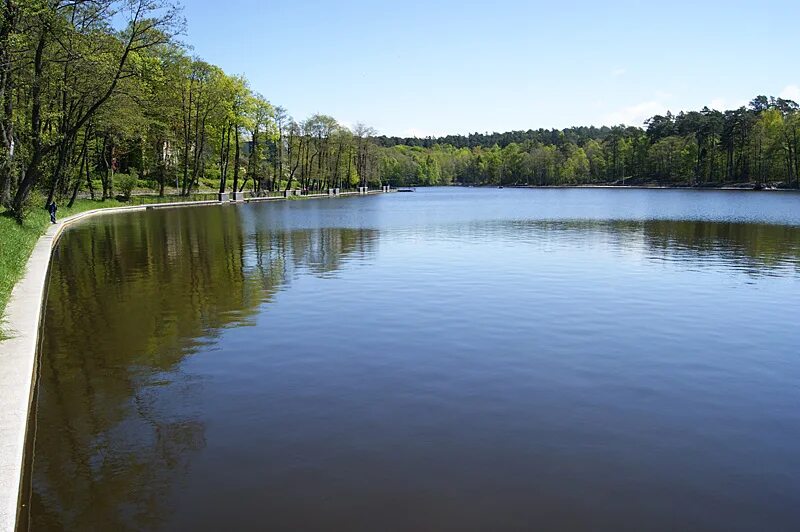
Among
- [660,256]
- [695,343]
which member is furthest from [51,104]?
[695,343]

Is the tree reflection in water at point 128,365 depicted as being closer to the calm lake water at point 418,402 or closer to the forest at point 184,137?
the calm lake water at point 418,402

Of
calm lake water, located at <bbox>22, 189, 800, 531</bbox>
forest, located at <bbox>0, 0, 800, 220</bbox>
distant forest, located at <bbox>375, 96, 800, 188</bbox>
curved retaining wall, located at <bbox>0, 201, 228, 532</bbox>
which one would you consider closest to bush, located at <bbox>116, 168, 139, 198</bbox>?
forest, located at <bbox>0, 0, 800, 220</bbox>

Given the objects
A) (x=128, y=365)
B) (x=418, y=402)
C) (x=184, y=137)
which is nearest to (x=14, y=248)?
(x=128, y=365)

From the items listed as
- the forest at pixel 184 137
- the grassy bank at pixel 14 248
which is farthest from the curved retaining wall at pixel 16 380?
the forest at pixel 184 137

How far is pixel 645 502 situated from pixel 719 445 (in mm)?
1962

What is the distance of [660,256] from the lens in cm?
2495

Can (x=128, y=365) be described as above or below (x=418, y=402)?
above

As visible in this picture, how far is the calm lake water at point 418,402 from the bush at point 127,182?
150ft

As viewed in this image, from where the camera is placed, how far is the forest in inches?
1088

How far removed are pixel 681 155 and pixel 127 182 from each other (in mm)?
115160

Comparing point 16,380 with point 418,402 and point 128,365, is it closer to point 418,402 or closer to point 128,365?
point 128,365

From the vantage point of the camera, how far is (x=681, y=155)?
135m

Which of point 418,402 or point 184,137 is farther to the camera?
point 184,137

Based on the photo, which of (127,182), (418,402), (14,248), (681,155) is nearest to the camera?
(418,402)
